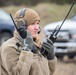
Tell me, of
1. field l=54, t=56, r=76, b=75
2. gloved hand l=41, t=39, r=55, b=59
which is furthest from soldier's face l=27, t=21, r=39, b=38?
field l=54, t=56, r=76, b=75

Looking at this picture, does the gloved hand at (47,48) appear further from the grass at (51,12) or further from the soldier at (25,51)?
the grass at (51,12)

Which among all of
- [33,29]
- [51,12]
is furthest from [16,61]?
[51,12]

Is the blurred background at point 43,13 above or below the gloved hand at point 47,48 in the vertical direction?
below

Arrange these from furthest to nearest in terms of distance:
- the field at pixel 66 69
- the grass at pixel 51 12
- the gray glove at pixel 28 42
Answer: the grass at pixel 51 12 → the field at pixel 66 69 → the gray glove at pixel 28 42

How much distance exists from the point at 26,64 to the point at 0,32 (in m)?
15.0

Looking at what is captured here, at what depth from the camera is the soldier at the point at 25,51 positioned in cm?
452

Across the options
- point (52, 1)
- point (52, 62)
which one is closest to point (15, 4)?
point (52, 1)

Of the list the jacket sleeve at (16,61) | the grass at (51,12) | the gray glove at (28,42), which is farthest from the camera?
the grass at (51,12)

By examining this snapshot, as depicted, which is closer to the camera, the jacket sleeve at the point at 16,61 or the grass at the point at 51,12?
the jacket sleeve at the point at 16,61

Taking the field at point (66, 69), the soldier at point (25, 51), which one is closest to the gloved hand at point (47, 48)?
the soldier at point (25, 51)

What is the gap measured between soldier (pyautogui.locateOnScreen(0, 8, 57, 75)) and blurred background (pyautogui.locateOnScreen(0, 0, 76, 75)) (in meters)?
5.17

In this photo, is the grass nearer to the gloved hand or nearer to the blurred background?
the blurred background

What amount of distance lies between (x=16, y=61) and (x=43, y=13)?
103ft

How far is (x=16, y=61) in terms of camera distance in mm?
4551
